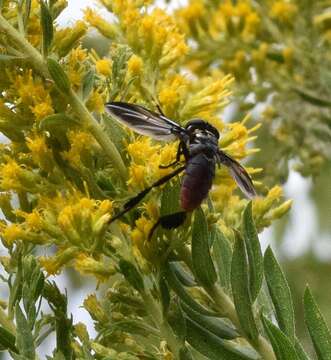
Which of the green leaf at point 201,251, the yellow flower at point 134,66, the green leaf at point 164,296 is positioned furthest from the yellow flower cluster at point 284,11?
A: the green leaf at point 164,296

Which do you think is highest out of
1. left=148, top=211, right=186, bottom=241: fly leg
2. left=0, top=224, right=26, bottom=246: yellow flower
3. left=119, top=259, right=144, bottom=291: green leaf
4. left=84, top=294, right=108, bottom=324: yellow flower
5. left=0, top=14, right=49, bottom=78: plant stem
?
left=0, top=14, right=49, bottom=78: plant stem

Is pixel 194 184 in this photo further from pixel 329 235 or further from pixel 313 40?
pixel 329 235

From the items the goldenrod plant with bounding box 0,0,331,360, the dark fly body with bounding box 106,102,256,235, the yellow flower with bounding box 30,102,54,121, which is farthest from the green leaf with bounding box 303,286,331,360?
Result: the yellow flower with bounding box 30,102,54,121

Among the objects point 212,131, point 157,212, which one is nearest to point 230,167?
point 212,131

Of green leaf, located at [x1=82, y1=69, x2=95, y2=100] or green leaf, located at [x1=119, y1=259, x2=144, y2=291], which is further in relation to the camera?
green leaf, located at [x1=82, y1=69, x2=95, y2=100]

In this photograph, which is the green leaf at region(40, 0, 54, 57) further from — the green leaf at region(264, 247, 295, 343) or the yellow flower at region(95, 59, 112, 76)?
the green leaf at region(264, 247, 295, 343)
